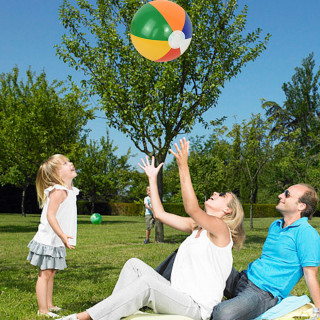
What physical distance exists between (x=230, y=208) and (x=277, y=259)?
72cm

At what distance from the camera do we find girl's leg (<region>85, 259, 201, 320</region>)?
10.5 ft

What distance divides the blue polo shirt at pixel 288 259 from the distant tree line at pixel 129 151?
10.3m

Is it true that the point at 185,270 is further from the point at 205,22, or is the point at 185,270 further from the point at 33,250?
the point at 205,22

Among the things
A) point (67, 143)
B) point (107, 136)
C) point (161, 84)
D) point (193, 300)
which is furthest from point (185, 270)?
point (107, 136)

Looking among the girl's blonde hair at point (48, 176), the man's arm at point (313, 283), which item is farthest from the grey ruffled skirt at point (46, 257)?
the man's arm at point (313, 283)

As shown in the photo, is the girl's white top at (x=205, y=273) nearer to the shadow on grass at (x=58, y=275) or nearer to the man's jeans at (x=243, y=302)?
the man's jeans at (x=243, y=302)

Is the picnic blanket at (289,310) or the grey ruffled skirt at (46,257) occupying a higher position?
the grey ruffled skirt at (46,257)

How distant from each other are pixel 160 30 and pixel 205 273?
14.4 ft

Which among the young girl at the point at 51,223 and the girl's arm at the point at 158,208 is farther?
the young girl at the point at 51,223

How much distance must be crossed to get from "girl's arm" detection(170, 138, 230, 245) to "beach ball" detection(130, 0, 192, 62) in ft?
12.2

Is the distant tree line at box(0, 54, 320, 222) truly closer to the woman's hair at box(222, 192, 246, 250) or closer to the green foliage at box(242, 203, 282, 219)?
the green foliage at box(242, 203, 282, 219)

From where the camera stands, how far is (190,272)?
3467 mm

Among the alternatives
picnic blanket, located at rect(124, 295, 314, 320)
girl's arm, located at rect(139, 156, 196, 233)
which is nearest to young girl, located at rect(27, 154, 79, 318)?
girl's arm, located at rect(139, 156, 196, 233)

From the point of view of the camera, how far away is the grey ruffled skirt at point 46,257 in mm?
4715
